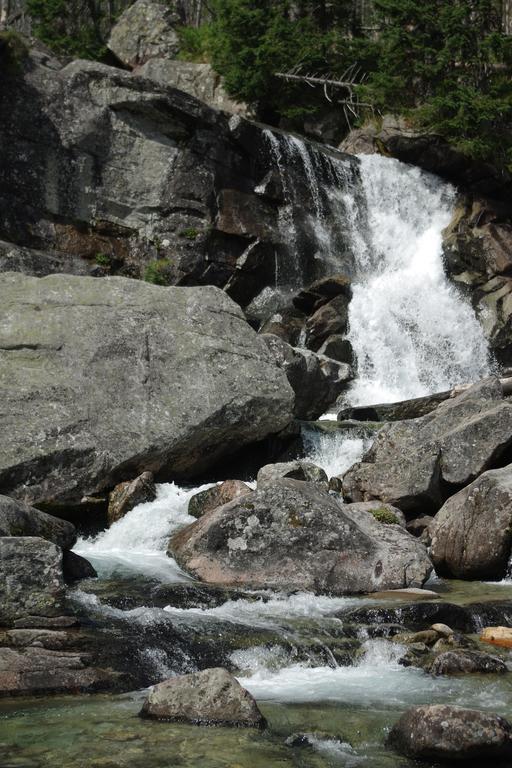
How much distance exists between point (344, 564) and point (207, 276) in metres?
19.1

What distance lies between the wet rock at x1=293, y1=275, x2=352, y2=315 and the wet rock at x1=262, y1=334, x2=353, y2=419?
453 cm

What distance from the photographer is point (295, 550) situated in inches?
440

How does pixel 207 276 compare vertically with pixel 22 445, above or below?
above

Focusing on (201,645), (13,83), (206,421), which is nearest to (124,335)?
(206,421)

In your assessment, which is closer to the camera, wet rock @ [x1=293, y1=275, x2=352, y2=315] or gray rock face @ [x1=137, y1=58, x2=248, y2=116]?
wet rock @ [x1=293, y1=275, x2=352, y2=315]

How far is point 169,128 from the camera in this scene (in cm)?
2944

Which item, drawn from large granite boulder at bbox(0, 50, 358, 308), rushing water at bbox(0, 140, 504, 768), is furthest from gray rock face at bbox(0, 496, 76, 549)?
large granite boulder at bbox(0, 50, 358, 308)

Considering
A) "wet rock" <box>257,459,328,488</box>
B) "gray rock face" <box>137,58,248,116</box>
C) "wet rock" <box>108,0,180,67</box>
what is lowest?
"wet rock" <box>257,459,328,488</box>

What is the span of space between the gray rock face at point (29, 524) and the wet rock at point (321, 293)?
17.7m

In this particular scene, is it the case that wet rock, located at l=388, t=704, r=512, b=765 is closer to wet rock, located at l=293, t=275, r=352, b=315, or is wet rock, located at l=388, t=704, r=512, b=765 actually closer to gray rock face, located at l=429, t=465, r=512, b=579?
gray rock face, located at l=429, t=465, r=512, b=579

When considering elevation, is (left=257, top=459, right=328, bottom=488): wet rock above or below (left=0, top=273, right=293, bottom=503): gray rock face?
below

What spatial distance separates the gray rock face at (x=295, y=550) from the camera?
1098cm

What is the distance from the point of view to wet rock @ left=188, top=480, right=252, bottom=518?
13742mm

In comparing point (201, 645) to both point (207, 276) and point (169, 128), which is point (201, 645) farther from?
point (169, 128)
